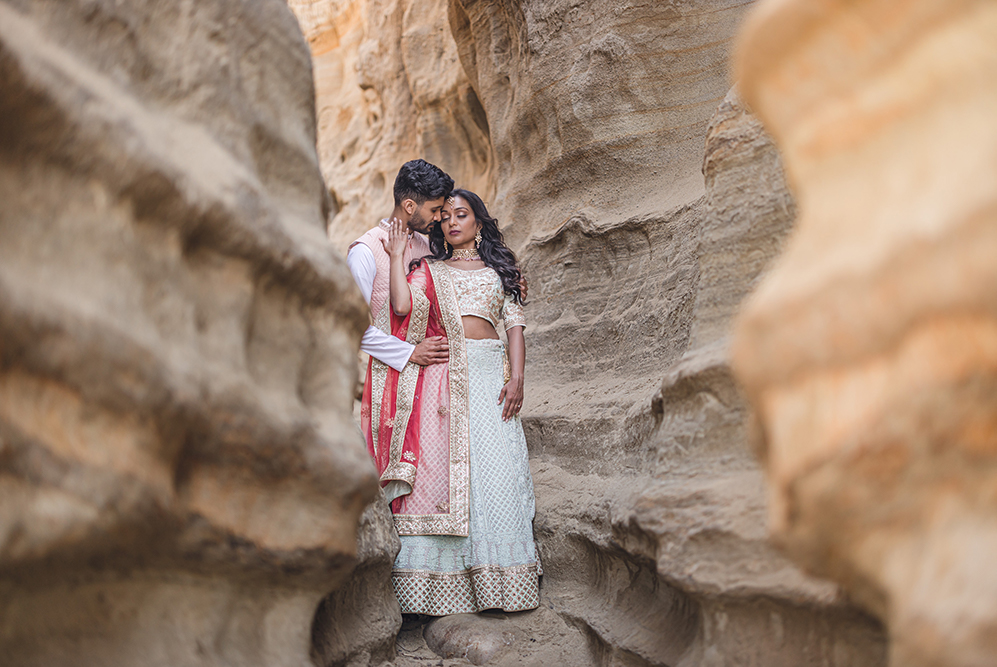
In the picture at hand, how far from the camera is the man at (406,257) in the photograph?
10.7 ft

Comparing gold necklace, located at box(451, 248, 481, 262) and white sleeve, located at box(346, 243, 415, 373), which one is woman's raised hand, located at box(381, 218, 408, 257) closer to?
white sleeve, located at box(346, 243, 415, 373)

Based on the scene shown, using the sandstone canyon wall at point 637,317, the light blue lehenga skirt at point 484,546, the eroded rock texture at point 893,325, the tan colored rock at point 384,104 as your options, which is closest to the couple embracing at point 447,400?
the light blue lehenga skirt at point 484,546

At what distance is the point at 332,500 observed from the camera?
1730 millimetres

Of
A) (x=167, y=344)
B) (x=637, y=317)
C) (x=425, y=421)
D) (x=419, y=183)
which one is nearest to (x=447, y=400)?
(x=425, y=421)

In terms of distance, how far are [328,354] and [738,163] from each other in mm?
1371

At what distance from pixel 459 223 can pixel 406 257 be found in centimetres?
29

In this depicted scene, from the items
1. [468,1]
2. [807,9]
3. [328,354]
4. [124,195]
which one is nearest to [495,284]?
[328,354]

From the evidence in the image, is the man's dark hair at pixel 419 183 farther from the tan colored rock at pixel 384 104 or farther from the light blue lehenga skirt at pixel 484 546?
the tan colored rock at pixel 384 104

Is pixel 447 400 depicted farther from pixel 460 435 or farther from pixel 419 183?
pixel 419 183

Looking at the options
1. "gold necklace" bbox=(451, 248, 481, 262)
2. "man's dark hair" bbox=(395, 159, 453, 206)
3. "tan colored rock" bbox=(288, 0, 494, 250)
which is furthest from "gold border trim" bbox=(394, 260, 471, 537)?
"tan colored rock" bbox=(288, 0, 494, 250)

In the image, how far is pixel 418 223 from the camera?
3.56 m

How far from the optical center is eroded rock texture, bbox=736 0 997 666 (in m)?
0.94

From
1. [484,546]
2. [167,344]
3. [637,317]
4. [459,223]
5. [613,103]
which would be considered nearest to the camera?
[167,344]

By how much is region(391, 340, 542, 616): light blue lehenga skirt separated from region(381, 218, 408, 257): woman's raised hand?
538mm
